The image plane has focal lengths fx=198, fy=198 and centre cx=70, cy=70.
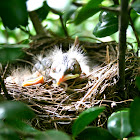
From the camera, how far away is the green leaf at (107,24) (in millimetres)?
903

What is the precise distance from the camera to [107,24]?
918mm

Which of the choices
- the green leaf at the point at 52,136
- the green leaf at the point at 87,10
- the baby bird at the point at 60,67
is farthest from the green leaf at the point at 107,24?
the green leaf at the point at 52,136

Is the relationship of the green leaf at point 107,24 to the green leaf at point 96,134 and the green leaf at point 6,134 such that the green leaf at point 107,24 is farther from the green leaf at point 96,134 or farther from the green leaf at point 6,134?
the green leaf at point 6,134

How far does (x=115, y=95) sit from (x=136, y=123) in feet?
2.02

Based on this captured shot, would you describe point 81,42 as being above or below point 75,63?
above

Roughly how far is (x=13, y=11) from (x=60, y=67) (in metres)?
0.95

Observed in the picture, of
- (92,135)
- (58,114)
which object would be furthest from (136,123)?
(58,114)

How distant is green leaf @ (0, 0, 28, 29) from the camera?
0.45 metres

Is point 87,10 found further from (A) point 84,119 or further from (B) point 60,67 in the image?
(B) point 60,67

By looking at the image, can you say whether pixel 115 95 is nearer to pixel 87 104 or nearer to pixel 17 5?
pixel 87 104

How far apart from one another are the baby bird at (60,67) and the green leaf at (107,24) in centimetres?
37

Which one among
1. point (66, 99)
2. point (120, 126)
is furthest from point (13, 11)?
point (66, 99)

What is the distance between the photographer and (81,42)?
185 cm

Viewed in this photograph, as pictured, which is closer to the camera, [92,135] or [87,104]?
[92,135]
